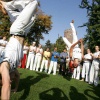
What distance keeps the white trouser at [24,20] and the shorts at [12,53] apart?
0.21 meters

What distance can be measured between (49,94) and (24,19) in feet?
12.5

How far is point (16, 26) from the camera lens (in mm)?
4715

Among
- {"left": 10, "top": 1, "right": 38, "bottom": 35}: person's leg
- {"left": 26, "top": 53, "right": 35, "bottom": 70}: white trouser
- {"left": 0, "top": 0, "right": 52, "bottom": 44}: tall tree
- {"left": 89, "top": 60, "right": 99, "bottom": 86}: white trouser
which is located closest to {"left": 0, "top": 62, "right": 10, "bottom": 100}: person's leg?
{"left": 10, "top": 1, "right": 38, "bottom": 35}: person's leg

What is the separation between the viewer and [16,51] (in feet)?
14.7

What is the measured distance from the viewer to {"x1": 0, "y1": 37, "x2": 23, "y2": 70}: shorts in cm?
430

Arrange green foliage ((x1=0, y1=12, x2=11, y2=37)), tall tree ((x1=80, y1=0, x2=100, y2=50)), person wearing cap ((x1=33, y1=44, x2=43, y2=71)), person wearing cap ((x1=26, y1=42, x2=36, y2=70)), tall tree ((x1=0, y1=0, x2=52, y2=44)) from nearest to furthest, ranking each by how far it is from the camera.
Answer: person wearing cap ((x1=26, y1=42, x2=36, y2=70)) → person wearing cap ((x1=33, y1=44, x2=43, y2=71)) → tall tree ((x1=80, y1=0, x2=100, y2=50)) → green foliage ((x1=0, y1=12, x2=11, y2=37)) → tall tree ((x1=0, y1=0, x2=52, y2=44))

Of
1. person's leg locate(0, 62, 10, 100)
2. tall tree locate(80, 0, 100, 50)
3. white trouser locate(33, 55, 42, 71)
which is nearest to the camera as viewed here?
person's leg locate(0, 62, 10, 100)

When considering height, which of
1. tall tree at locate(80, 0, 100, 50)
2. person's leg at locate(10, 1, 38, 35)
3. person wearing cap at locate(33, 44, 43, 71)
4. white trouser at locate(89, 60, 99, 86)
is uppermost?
tall tree at locate(80, 0, 100, 50)

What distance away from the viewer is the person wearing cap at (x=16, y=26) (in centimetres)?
433

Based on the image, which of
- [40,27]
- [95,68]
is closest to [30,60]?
[95,68]

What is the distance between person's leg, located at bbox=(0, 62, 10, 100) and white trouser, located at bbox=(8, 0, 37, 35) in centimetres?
84

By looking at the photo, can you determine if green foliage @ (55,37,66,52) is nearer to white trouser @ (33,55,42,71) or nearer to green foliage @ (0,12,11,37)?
green foliage @ (0,12,11,37)

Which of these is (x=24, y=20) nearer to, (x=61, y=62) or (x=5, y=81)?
(x=5, y=81)

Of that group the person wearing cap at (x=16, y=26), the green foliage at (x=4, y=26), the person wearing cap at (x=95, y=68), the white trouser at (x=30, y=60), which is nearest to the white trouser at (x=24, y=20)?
the person wearing cap at (x=16, y=26)
